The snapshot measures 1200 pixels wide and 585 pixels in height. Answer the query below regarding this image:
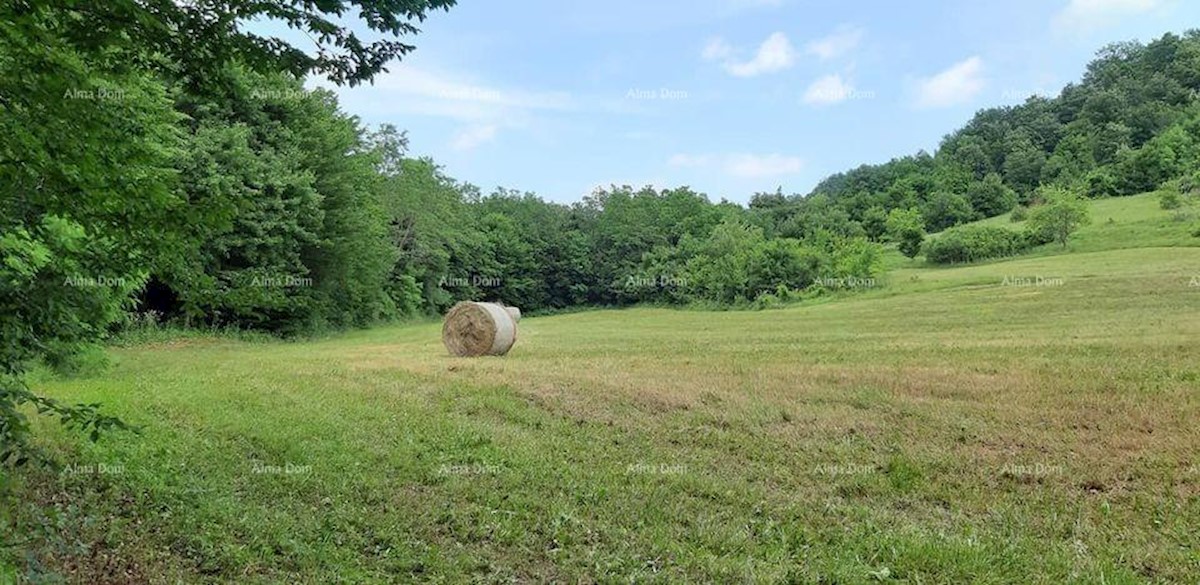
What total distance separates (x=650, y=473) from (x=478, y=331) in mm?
10848

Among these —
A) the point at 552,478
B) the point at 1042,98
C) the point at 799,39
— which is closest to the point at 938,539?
the point at 552,478

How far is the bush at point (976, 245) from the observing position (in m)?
42.5

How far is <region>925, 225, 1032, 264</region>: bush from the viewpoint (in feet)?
139

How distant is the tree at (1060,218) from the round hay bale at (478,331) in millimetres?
36665

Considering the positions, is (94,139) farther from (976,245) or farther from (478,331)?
(976,245)

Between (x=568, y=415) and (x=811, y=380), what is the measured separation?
13.4 ft

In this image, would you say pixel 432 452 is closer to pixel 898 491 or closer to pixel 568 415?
pixel 568 415

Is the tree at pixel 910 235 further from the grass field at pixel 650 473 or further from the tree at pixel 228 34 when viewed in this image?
the tree at pixel 228 34

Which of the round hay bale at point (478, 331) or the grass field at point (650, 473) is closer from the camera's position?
the grass field at point (650, 473)

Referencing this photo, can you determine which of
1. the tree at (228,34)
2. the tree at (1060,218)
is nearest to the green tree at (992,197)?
the tree at (1060,218)

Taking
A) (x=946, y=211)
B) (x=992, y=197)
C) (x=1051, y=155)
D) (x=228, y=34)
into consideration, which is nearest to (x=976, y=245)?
(x=946, y=211)

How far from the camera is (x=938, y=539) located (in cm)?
510

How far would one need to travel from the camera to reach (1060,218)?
4031cm

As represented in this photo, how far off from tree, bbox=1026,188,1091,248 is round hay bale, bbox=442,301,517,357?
120 feet
